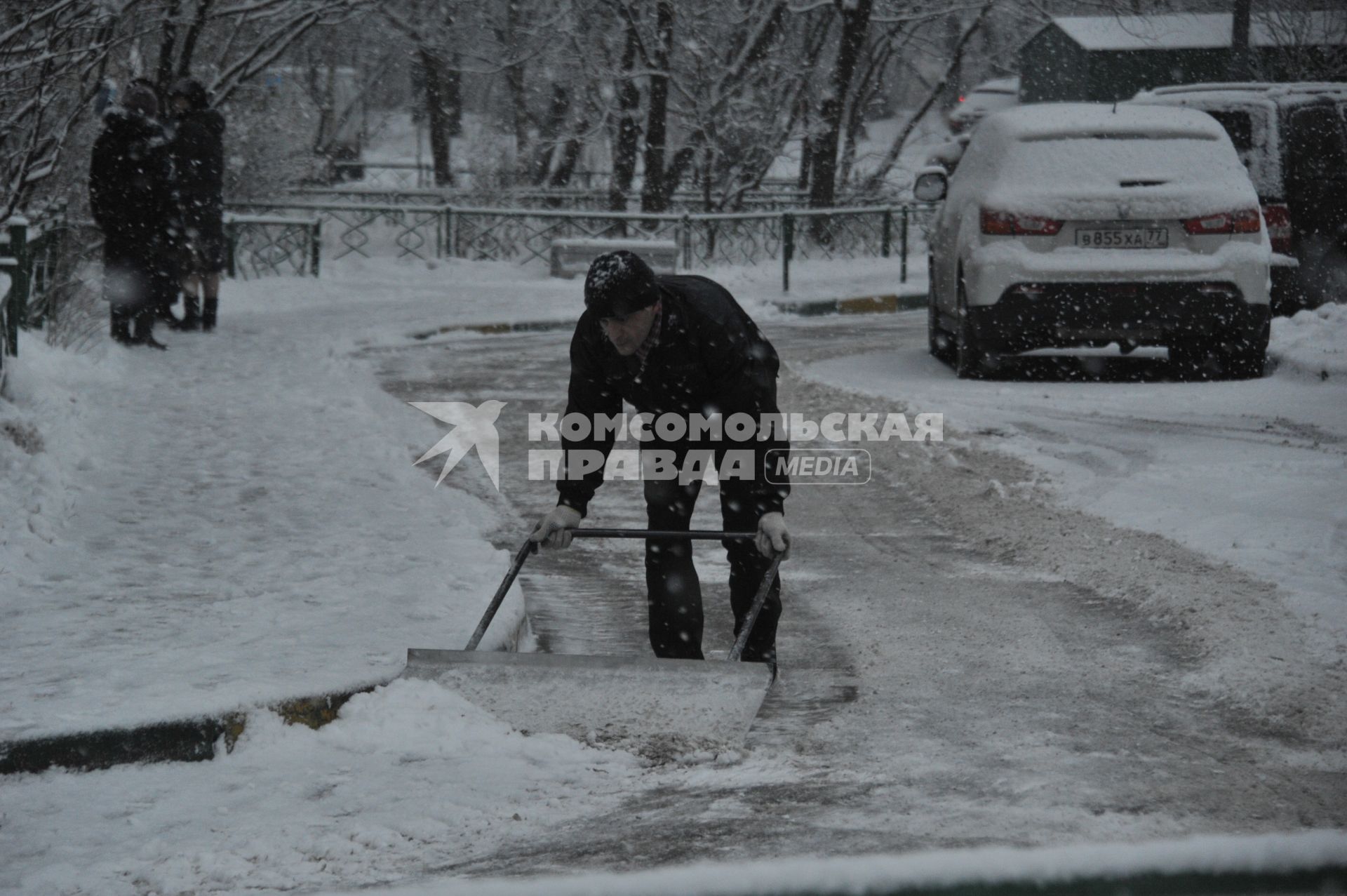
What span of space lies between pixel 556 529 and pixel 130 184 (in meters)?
8.78

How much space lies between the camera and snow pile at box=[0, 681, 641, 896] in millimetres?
3443

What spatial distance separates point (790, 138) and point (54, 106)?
16.8 metres

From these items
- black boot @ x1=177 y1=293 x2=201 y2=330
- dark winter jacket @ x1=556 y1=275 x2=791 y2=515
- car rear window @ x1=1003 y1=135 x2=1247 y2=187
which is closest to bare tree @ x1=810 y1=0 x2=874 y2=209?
black boot @ x1=177 y1=293 x2=201 y2=330

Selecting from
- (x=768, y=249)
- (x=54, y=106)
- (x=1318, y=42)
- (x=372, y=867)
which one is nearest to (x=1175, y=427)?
(x=372, y=867)

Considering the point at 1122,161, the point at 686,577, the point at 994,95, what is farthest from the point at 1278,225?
the point at 994,95

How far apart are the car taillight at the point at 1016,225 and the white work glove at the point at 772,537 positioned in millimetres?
6381

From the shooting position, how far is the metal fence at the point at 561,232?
2316cm

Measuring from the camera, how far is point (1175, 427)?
30.2 ft

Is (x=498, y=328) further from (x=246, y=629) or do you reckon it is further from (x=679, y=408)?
(x=679, y=408)

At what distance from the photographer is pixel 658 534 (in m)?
4.71

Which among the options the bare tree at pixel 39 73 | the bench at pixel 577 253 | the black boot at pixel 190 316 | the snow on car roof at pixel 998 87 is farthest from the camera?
the snow on car roof at pixel 998 87

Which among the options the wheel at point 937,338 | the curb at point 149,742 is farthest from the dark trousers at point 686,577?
the wheel at point 937,338

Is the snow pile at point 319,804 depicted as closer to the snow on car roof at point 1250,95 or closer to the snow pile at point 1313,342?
the snow pile at point 1313,342

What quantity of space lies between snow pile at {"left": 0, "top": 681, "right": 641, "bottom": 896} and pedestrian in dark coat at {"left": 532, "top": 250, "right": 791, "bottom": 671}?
2.48ft
